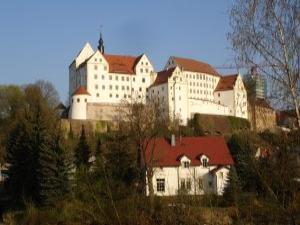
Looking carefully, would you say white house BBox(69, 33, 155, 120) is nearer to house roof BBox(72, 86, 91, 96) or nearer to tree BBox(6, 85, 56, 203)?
house roof BBox(72, 86, 91, 96)

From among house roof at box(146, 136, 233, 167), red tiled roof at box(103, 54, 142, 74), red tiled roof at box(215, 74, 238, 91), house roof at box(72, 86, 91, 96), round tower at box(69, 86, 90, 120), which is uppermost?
red tiled roof at box(103, 54, 142, 74)

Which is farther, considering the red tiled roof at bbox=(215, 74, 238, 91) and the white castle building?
the red tiled roof at bbox=(215, 74, 238, 91)

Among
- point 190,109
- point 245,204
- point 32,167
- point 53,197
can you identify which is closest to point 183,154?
point 32,167

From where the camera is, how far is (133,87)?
87.5 m

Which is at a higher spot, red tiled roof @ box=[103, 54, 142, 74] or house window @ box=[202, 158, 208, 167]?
red tiled roof @ box=[103, 54, 142, 74]

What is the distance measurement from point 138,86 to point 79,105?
1304cm

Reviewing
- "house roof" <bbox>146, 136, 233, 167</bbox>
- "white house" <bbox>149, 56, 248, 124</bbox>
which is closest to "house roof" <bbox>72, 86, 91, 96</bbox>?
"white house" <bbox>149, 56, 248, 124</bbox>

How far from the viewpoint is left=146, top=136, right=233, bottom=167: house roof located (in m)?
36.9

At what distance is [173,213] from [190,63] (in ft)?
290

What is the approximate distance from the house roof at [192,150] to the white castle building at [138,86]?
39021mm

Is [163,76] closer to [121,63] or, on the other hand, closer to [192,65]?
[121,63]

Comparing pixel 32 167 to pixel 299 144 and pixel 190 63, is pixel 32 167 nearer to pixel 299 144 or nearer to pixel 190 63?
pixel 299 144

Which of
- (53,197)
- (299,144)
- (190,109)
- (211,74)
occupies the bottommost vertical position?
(53,197)

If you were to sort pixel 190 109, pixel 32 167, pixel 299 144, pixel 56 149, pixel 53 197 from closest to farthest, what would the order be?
1. pixel 299 144
2. pixel 53 197
3. pixel 56 149
4. pixel 32 167
5. pixel 190 109
